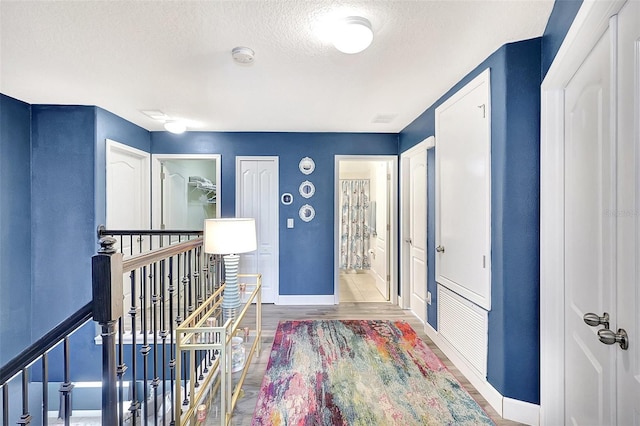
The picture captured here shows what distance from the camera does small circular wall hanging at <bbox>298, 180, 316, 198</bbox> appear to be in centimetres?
416

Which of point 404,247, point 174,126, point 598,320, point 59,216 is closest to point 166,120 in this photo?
point 174,126

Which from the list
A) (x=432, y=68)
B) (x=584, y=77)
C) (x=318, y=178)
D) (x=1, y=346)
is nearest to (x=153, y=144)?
(x=318, y=178)

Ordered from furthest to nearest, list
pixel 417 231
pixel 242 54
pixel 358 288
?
pixel 358 288
pixel 417 231
pixel 242 54

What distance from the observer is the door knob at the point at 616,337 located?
3.36 feet

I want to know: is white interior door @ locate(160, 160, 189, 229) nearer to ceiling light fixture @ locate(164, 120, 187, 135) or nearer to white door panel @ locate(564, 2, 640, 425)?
ceiling light fixture @ locate(164, 120, 187, 135)

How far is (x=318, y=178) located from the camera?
4.18 metres

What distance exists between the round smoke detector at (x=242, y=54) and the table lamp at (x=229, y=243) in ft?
3.82

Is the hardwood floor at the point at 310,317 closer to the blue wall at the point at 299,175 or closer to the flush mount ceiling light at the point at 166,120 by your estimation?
the blue wall at the point at 299,175

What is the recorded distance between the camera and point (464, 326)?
7.71ft

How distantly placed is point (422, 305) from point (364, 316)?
737 mm

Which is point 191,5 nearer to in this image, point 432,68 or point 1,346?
point 432,68

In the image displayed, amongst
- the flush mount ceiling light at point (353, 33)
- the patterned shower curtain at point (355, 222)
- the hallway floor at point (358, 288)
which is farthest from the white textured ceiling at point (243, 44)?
the patterned shower curtain at point (355, 222)

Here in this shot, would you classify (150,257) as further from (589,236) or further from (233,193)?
(233,193)

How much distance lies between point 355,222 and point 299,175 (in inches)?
104
